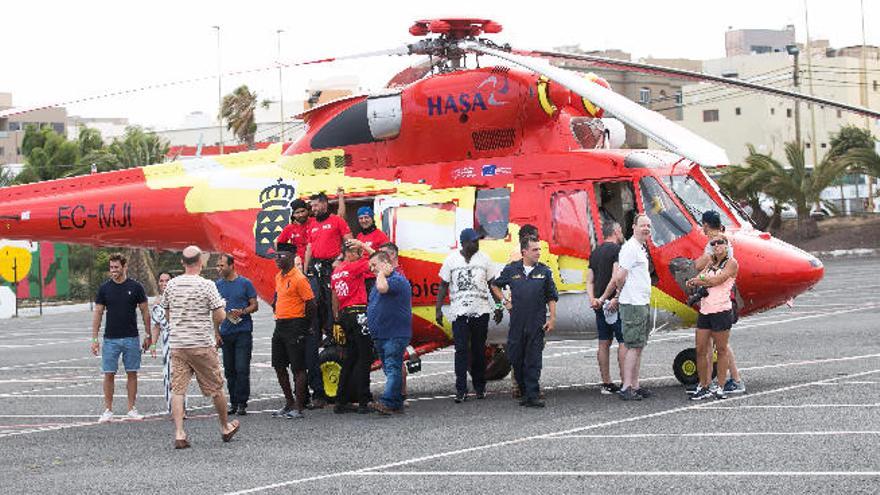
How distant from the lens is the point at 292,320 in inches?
Answer: 565

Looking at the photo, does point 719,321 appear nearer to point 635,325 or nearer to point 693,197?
point 635,325

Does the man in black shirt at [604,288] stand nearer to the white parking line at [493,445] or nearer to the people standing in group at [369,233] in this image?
the white parking line at [493,445]

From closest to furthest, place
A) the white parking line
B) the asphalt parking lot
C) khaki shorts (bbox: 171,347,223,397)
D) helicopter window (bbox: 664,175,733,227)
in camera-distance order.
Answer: the asphalt parking lot, the white parking line, khaki shorts (bbox: 171,347,223,397), helicopter window (bbox: 664,175,733,227)

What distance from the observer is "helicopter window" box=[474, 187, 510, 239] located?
49.9ft

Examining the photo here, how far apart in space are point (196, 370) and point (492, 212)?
4.20 metres

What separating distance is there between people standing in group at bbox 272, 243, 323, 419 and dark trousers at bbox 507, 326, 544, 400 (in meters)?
2.13

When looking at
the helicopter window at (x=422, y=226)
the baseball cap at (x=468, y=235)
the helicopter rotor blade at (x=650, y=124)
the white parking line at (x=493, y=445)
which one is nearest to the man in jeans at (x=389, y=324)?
the baseball cap at (x=468, y=235)

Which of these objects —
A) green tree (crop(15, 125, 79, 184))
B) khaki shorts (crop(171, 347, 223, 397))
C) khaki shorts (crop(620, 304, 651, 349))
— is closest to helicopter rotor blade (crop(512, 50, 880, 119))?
khaki shorts (crop(620, 304, 651, 349))

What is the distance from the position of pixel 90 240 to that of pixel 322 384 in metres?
4.41

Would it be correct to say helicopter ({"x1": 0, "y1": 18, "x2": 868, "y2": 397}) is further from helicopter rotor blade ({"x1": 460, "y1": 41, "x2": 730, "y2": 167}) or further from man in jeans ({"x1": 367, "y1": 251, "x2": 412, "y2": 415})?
man in jeans ({"x1": 367, "y1": 251, "x2": 412, "y2": 415})

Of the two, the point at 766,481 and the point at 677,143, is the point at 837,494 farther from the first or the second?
the point at 677,143

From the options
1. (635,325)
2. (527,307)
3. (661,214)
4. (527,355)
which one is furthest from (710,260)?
(527,355)

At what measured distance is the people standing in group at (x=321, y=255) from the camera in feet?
49.1

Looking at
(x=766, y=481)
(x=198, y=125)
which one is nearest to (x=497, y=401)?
(x=766, y=481)
